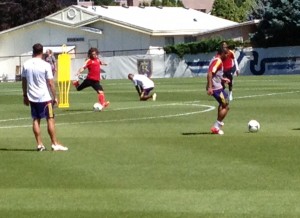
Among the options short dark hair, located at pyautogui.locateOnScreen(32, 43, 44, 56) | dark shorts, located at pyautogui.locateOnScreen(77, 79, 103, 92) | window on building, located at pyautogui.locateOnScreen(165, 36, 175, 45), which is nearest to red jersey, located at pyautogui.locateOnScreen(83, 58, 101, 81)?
dark shorts, located at pyautogui.locateOnScreen(77, 79, 103, 92)

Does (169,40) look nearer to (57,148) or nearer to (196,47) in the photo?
(196,47)

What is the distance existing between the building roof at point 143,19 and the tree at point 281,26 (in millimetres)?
8451

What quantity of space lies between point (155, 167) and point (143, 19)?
6131 cm

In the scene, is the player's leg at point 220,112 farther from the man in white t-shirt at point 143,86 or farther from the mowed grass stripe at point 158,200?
the man in white t-shirt at point 143,86

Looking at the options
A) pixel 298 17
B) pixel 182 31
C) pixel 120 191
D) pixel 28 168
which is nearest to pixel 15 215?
pixel 120 191

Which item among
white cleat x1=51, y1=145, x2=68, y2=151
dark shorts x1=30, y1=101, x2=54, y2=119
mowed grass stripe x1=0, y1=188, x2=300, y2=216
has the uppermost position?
dark shorts x1=30, y1=101, x2=54, y2=119

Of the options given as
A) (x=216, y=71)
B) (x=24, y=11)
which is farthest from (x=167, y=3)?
(x=216, y=71)

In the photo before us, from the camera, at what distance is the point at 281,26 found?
2571 inches

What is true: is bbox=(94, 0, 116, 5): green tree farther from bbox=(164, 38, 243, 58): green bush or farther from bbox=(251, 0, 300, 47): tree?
bbox=(164, 38, 243, 58): green bush

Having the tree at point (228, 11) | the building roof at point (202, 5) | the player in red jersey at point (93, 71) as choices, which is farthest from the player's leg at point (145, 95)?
the building roof at point (202, 5)

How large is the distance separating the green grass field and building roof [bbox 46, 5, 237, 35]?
4464 cm

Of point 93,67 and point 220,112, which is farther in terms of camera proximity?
point 93,67

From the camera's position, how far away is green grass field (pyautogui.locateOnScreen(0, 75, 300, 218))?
11.8 metres

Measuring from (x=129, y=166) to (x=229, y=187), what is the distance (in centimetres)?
274
